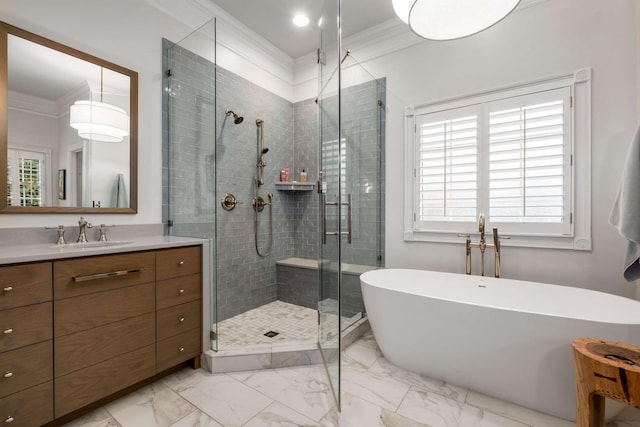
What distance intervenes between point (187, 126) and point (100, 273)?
4.38 ft

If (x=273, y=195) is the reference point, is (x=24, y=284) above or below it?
below

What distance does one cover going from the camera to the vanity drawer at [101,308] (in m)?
1.34

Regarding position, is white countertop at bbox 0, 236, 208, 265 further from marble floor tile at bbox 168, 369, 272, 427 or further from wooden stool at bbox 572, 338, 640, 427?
wooden stool at bbox 572, 338, 640, 427

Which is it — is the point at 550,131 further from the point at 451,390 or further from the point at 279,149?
the point at 279,149

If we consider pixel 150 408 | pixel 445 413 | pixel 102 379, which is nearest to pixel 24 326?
pixel 102 379

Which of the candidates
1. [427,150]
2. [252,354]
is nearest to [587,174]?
[427,150]

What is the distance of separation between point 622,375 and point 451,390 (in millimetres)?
876

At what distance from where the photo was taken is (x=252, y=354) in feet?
6.39

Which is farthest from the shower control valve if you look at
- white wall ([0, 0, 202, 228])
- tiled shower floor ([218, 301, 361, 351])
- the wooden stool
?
the wooden stool

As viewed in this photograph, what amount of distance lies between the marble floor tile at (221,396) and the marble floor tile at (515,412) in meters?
1.23

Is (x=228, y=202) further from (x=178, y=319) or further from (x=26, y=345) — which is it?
(x=26, y=345)

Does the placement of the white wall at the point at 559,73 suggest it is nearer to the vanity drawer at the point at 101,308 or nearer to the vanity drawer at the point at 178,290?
the vanity drawer at the point at 178,290

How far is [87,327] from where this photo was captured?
1.41 m

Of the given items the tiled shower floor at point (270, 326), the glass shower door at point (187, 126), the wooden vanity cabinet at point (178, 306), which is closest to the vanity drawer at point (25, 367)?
the wooden vanity cabinet at point (178, 306)
